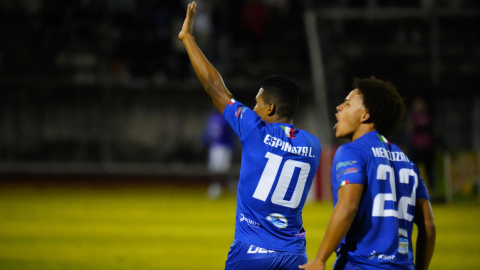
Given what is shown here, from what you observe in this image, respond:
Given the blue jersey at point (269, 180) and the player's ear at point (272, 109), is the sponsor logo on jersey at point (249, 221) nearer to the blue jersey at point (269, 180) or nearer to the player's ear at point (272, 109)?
the blue jersey at point (269, 180)

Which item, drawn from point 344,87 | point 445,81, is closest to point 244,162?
point 344,87

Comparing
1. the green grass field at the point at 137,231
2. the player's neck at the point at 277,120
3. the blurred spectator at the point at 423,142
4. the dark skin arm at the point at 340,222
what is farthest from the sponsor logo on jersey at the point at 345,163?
the blurred spectator at the point at 423,142

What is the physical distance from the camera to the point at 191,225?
427 inches

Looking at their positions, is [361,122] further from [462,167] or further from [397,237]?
[462,167]

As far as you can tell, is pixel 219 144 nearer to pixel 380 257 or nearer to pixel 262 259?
pixel 262 259

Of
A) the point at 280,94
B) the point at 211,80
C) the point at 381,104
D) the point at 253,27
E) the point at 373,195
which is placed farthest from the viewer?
the point at 253,27

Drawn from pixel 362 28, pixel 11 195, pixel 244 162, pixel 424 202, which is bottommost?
pixel 424 202

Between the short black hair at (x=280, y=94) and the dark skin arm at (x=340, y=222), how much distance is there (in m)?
0.97

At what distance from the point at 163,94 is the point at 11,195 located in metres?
6.68

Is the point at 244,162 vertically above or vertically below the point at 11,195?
below

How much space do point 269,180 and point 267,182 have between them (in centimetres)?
2

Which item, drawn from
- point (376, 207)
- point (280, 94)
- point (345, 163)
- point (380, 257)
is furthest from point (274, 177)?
point (380, 257)

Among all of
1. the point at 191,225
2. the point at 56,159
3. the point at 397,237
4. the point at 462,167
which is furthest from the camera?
the point at 56,159

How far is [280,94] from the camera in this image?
386cm
